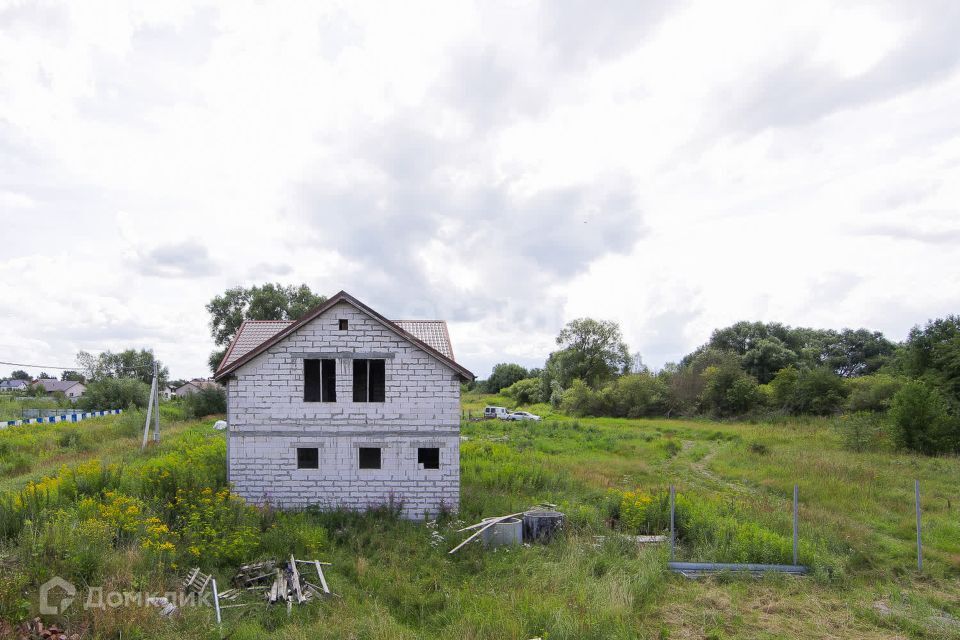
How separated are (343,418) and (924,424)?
24.2 meters

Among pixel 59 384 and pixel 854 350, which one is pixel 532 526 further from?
pixel 59 384

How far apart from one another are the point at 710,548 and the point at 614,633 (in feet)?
14.9

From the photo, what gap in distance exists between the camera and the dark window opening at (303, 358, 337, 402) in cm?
1424

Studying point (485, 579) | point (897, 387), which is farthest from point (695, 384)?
point (485, 579)

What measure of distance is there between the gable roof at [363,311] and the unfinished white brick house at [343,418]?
4 centimetres

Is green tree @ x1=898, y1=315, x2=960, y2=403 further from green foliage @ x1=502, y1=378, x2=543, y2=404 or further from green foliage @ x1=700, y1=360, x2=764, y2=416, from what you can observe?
green foliage @ x1=502, y1=378, x2=543, y2=404

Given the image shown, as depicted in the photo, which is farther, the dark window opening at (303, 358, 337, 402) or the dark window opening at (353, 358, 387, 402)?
the dark window opening at (353, 358, 387, 402)

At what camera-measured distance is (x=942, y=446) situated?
899 inches

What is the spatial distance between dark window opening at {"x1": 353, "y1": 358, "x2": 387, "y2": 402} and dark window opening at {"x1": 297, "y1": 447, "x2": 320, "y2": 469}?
5.53 feet

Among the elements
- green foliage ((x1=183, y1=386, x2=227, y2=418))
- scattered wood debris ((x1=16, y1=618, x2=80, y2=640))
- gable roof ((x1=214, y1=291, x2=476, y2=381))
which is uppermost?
gable roof ((x1=214, y1=291, x2=476, y2=381))

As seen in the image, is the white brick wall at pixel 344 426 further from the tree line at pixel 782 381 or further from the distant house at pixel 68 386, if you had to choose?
the distant house at pixel 68 386

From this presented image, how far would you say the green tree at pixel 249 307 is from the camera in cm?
5709

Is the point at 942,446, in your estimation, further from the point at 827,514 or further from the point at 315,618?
the point at 315,618

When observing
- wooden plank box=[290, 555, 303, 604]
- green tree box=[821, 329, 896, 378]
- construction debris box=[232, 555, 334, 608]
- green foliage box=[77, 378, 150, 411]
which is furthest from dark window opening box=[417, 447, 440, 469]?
green tree box=[821, 329, 896, 378]
